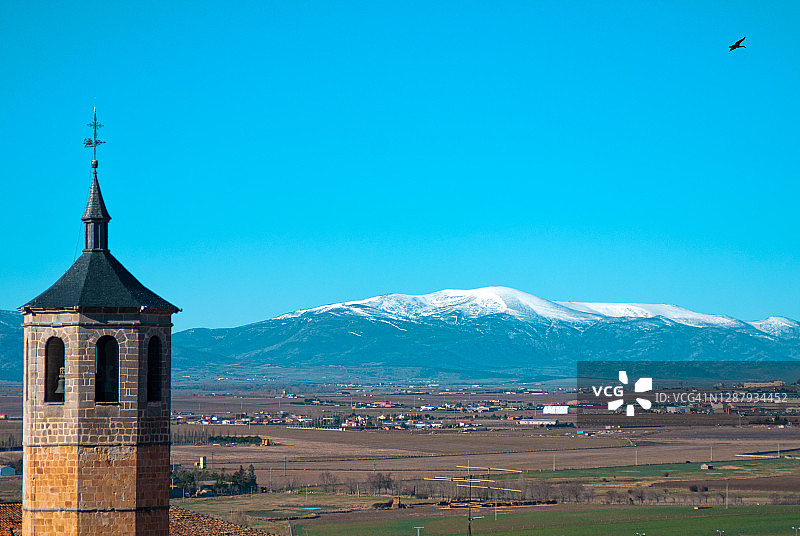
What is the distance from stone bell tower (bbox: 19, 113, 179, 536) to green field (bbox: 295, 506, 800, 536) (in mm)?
52786

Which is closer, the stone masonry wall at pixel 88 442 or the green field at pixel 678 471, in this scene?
the stone masonry wall at pixel 88 442

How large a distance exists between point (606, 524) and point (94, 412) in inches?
2383

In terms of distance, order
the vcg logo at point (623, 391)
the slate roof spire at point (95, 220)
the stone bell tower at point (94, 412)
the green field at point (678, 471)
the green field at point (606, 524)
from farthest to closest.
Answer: the vcg logo at point (623, 391) → the green field at point (678, 471) → the green field at point (606, 524) → the slate roof spire at point (95, 220) → the stone bell tower at point (94, 412)

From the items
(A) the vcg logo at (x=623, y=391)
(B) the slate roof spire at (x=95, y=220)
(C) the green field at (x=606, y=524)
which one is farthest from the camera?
(A) the vcg logo at (x=623, y=391)

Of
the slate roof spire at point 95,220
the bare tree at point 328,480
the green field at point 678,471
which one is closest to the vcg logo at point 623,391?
the green field at point 678,471

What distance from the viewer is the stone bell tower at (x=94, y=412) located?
19031 millimetres

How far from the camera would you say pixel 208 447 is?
466ft

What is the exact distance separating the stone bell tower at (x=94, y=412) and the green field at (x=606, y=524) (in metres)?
52.8

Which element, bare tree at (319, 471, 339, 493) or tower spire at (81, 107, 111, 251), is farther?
bare tree at (319, 471, 339, 493)

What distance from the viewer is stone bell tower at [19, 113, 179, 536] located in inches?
749

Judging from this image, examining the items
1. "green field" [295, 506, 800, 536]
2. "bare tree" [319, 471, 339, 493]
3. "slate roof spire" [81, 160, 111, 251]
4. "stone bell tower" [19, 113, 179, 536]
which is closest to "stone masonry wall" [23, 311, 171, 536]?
"stone bell tower" [19, 113, 179, 536]

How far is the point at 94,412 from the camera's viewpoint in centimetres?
1906

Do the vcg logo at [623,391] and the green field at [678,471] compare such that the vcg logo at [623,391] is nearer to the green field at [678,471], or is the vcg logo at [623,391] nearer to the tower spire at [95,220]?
the green field at [678,471]

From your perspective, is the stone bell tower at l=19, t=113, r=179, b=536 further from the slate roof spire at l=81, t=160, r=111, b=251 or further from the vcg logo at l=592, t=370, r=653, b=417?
the vcg logo at l=592, t=370, r=653, b=417
